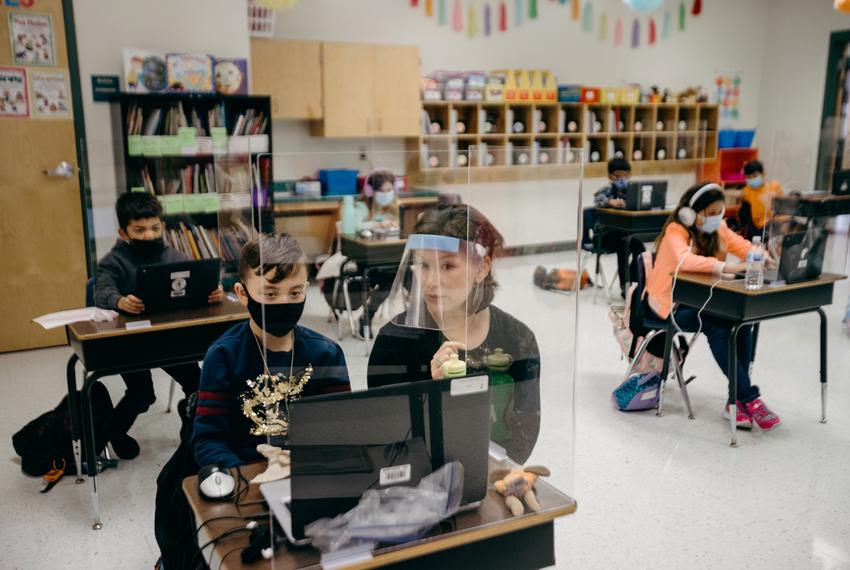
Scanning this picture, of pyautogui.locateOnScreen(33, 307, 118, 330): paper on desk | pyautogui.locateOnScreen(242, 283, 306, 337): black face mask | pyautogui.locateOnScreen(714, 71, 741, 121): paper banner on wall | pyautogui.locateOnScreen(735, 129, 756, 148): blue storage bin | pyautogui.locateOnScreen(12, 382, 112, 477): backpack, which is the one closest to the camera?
pyautogui.locateOnScreen(242, 283, 306, 337): black face mask

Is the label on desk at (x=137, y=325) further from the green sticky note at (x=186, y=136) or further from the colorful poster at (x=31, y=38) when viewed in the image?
the colorful poster at (x=31, y=38)

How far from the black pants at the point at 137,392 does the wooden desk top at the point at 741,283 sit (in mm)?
2336

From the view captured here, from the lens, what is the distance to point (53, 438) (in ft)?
9.93

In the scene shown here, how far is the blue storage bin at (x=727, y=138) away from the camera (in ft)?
30.7

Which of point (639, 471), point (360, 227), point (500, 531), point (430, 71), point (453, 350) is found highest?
point (430, 71)

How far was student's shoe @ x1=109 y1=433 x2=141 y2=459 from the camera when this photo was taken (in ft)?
10.4

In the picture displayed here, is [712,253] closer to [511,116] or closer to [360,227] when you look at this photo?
[360,227]

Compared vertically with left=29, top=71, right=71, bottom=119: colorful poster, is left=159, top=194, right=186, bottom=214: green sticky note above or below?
below

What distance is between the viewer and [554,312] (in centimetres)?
175

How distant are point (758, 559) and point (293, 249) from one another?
1.88 m

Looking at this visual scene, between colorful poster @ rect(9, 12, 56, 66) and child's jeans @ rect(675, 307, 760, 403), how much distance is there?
4143 mm

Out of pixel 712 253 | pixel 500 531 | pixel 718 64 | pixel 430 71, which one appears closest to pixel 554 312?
pixel 500 531

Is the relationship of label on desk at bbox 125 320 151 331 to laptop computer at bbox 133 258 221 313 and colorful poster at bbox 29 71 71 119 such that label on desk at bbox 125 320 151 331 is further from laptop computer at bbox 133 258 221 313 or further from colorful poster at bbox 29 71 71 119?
colorful poster at bbox 29 71 71 119

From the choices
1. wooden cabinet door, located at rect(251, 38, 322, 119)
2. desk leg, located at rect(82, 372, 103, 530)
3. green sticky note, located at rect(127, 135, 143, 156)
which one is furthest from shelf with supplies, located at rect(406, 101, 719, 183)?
desk leg, located at rect(82, 372, 103, 530)
